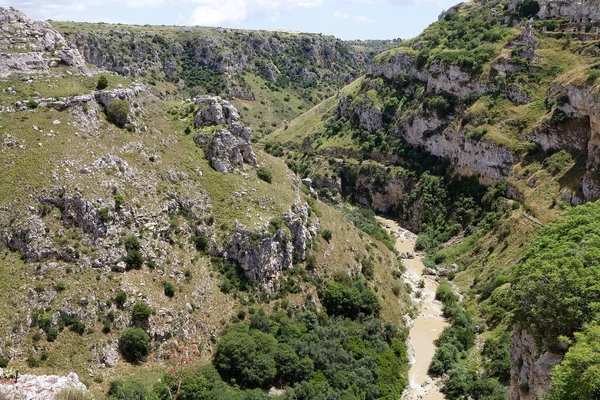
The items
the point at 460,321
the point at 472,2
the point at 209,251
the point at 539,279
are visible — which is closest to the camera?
the point at 539,279

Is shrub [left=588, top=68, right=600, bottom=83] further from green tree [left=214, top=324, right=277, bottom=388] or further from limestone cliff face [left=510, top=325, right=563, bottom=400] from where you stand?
green tree [left=214, top=324, right=277, bottom=388]

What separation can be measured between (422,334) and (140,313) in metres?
41.3

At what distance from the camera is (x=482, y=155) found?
10019 centimetres

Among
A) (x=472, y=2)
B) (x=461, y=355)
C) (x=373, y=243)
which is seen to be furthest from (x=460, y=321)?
(x=472, y=2)

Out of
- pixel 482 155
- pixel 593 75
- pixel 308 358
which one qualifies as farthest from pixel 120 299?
pixel 593 75

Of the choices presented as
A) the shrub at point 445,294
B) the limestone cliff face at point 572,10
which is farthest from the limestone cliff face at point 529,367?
the limestone cliff face at point 572,10

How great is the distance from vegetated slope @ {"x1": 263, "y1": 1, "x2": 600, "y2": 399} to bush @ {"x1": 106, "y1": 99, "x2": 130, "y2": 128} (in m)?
53.6

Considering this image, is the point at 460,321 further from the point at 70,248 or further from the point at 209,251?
the point at 70,248

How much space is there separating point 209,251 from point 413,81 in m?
95.7

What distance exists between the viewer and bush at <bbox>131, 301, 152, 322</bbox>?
51122 millimetres

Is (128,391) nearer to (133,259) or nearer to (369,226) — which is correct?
(133,259)

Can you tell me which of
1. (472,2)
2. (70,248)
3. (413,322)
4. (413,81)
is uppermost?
(472,2)

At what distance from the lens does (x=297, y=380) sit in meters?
53.2

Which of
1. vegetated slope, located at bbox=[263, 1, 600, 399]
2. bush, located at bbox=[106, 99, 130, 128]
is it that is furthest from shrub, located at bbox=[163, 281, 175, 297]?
vegetated slope, located at bbox=[263, 1, 600, 399]
